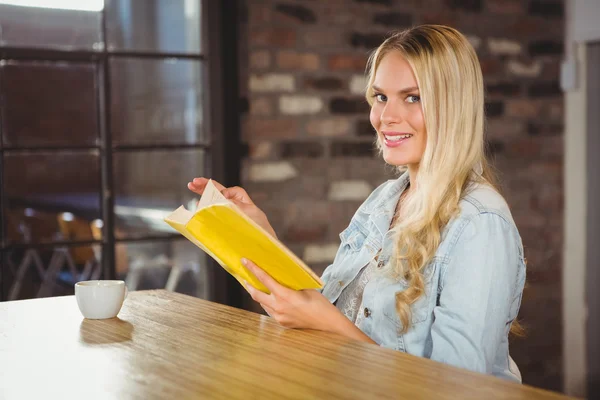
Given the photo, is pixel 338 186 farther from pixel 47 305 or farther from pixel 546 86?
pixel 47 305

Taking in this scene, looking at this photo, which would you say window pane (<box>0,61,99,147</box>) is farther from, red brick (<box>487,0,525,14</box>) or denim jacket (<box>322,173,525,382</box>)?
red brick (<box>487,0,525,14</box>)

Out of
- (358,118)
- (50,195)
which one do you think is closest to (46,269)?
(50,195)

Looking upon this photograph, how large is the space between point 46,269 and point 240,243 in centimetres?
196

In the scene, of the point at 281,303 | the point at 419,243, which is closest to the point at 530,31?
the point at 419,243

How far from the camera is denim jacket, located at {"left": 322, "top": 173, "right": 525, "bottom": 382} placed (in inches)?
63.3

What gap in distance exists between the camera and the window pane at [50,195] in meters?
3.16

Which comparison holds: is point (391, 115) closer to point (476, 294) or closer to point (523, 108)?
point (476, 294)

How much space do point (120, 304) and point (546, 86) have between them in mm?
2995

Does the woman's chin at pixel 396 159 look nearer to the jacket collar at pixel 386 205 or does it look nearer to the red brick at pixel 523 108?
the jacket collar at pixel 386 205

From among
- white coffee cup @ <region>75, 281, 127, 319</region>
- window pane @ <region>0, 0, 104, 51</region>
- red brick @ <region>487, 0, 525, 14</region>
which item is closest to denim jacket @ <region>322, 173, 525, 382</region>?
white coffee cup @ <region>75, 281, 127, 319</region>

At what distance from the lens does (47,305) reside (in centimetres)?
186

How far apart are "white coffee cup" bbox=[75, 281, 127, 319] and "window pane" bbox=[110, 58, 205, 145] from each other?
1.74 m

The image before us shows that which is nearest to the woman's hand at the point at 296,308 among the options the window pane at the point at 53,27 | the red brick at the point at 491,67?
the window pane at the point at 53,27

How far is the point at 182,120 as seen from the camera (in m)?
3.47
